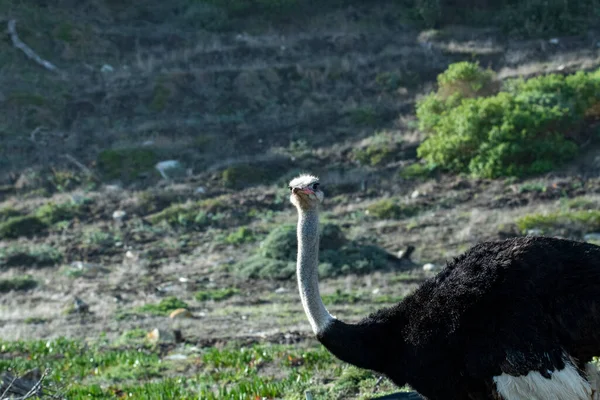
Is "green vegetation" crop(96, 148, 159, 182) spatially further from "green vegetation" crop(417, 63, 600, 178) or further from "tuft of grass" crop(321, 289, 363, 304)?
"tuft of grass" crop(321, 289, 363, 304)

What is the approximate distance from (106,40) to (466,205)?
16220 millimetres

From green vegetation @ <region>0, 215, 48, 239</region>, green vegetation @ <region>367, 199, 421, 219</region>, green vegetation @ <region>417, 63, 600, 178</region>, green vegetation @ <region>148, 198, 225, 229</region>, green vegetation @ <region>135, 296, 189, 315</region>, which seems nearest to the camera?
green vegetation @ <region>135, 296, 189, 315</region>

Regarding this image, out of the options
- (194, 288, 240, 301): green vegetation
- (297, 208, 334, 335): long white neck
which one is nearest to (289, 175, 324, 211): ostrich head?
(297, 208, 334, 335): long white neck

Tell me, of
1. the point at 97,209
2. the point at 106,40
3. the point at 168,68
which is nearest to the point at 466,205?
the point at 97,209

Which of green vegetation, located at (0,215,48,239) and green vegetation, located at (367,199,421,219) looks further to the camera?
green vegetation, located at (0,215,48,239)

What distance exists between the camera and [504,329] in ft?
15.7

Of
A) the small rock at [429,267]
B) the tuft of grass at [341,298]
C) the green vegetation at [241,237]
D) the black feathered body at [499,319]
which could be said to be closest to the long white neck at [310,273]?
the black feathered body at [499,319]

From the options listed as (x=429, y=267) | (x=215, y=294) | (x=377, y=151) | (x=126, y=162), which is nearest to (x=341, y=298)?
(x=215, y=294)

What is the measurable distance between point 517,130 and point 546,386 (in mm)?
15953

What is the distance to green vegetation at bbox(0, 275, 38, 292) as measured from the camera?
1596 centimetres

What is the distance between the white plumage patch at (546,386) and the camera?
4.68 m

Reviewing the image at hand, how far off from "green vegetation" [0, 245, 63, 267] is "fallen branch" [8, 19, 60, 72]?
12.0 m

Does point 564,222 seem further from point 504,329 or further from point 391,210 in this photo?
point 504,329

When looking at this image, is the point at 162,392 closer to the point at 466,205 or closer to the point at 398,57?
the point at 466,205
